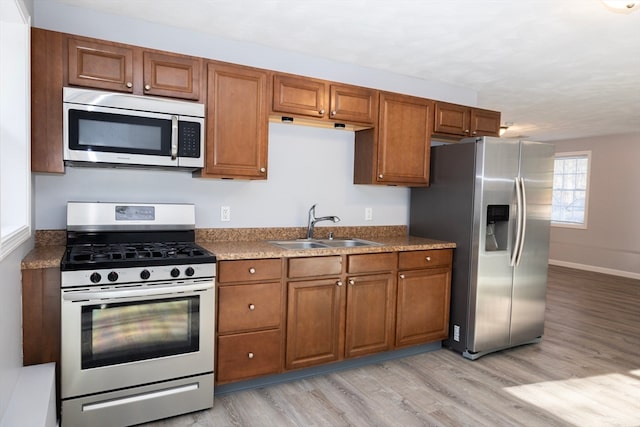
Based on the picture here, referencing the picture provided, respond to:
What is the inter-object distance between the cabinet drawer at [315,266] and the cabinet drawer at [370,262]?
10cm

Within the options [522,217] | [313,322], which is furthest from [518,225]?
[313,322]

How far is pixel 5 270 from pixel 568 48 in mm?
3711

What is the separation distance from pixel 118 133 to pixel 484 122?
10.8 feet

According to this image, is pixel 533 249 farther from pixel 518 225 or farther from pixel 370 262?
pixel 370 262

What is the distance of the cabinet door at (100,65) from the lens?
93.2 inches

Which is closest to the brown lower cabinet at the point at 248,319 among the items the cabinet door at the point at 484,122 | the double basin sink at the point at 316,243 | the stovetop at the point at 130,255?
the stovetop at the point at 130,255

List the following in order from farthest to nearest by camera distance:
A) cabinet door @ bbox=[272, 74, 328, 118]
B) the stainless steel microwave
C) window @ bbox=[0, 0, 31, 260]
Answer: cabinet door @ bbox=[272, 74, 328, 118] → the stainless steel microwave → window @ bbox=[0, 0, 31, 260]

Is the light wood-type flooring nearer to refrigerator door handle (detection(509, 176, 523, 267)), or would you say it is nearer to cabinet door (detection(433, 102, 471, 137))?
refrigerator door handle (detection(509, 176, 523, 267))

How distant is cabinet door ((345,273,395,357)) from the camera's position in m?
3.05

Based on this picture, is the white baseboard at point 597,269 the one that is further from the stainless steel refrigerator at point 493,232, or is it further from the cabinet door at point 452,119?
the cabinet door at point 452,119

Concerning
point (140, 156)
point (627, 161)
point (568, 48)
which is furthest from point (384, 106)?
point (627, 161)

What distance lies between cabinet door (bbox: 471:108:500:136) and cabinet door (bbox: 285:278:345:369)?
85.9 inches

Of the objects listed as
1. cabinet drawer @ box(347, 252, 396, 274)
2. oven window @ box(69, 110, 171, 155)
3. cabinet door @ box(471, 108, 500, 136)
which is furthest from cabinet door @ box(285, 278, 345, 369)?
cabinet door @ box(471, 108, 500, 136)

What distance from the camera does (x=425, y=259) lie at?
338cm
